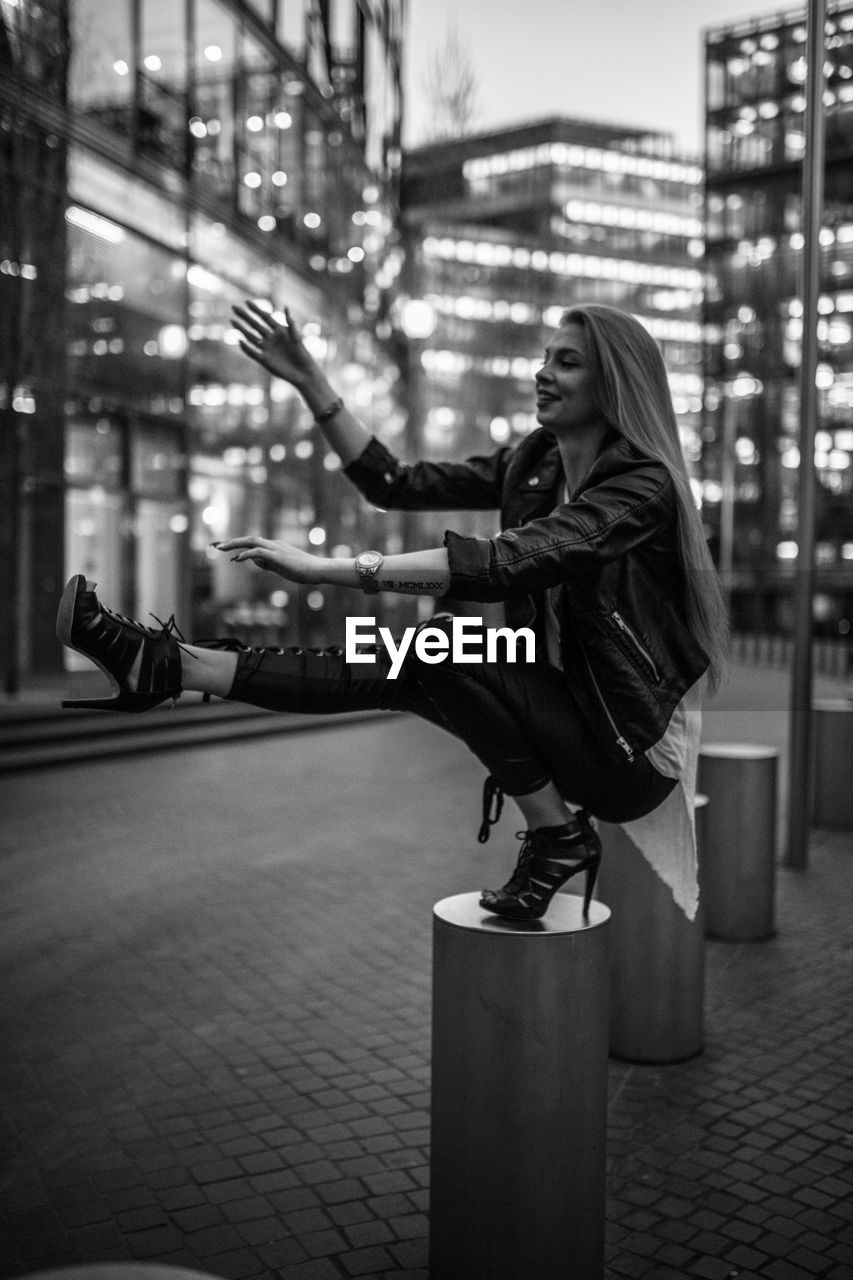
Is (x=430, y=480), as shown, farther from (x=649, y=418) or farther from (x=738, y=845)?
(x=738, y=845)

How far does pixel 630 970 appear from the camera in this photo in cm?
398

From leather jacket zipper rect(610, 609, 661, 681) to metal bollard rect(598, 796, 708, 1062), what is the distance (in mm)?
1460

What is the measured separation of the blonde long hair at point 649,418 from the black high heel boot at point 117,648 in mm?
1201

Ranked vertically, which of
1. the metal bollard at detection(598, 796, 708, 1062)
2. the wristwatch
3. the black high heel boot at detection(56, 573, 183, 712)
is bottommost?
the metal bollard at detection(598, 796, 708, 1062)

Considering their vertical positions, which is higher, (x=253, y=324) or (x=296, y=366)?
(x=253, y=324)

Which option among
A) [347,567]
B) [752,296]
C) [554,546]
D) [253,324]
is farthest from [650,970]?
[752,296]

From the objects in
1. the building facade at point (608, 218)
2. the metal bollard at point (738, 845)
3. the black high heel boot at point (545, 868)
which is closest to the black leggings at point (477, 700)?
the black high heel boot at point (545, 868)

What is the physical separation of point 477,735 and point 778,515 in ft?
101

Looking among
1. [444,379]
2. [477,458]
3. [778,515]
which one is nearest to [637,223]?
[778,515]

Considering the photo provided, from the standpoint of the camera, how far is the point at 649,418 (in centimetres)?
281

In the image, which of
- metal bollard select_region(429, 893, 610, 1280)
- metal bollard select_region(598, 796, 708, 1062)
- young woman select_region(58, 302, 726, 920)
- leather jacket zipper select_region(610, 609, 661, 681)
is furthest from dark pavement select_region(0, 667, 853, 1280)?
leather jacket zipper select_region(610, 609, 661, 681)

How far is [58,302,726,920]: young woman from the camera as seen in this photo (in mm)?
2494

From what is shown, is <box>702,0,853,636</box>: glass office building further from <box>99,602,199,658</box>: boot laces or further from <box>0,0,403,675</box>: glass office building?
<box>99,602,199,658</box>: boot laces

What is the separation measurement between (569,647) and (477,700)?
0.90 ft
